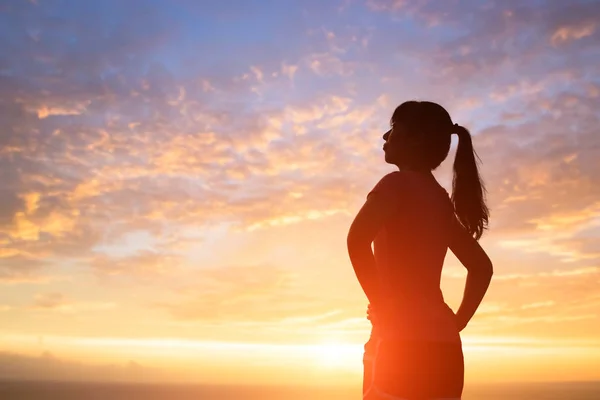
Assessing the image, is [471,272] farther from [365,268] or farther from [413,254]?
[365,268]

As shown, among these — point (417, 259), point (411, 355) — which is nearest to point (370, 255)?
point (417, 259)

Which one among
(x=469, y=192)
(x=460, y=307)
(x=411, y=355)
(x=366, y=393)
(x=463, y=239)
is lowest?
(x=366, y=393)

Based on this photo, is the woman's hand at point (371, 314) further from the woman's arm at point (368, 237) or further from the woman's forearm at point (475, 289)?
the woman's forearm at point (475, 289)

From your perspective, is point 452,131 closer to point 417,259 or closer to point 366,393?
point 417,259

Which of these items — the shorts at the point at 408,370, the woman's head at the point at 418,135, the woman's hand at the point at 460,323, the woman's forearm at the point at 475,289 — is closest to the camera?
the shorts at the point at 408,370

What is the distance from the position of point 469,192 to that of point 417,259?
2.80 ft

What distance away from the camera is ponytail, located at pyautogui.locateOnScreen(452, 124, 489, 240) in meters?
4.33

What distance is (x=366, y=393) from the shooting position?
3.63m

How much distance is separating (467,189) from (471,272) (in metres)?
0.65

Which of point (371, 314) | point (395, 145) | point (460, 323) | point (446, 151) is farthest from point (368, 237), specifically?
point (460, 323)

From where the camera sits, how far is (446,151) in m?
4.11

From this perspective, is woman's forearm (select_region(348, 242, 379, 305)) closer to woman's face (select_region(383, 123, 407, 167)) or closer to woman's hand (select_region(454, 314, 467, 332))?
woman's face (select_region(383, 123, 407, 167))

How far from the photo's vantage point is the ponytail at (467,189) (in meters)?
4.33

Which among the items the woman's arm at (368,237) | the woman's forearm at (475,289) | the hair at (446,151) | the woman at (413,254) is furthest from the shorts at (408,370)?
the hair at (446,151)
